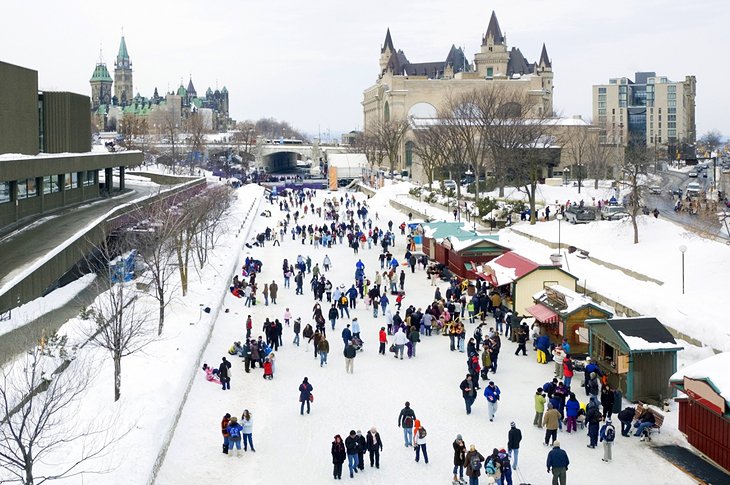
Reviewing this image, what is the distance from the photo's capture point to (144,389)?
Answer: 16250mm

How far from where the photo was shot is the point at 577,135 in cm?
7519

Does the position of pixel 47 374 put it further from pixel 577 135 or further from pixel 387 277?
pixel 577 135

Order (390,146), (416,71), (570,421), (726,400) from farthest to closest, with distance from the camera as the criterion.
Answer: (416,71), (390,146), (570,421), (726,400)

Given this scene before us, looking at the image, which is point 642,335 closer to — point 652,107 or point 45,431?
point 45,431

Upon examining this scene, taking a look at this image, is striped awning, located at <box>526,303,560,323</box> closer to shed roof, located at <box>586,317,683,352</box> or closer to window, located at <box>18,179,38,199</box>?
shed roof, located at <box>586,317,683,352</box>

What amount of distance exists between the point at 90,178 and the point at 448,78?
277 feet

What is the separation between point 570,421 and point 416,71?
119997 millimetres

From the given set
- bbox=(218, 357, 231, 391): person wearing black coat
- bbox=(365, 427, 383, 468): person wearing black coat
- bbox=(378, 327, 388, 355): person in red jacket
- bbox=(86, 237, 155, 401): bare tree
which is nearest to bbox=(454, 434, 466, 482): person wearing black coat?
Result: bbox=(365, 427, 383, 468): person wearing black coat

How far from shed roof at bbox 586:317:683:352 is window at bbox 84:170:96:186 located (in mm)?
30698

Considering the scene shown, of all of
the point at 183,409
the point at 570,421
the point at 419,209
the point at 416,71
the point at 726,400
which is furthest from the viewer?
the point at 416,71

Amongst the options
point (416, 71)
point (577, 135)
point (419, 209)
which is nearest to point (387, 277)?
point (419, 209)

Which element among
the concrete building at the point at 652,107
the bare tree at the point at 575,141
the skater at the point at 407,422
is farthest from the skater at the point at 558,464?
the concrete building at the point at 652,107

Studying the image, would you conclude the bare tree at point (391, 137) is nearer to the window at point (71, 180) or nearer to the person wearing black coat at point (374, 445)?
the window at point (71, 180)

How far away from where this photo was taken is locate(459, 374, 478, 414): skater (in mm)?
16406
